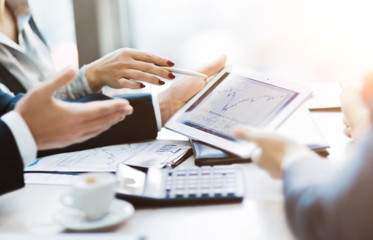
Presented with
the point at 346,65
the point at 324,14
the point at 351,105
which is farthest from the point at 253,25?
the point at 351,105

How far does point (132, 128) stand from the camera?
1.11 metres

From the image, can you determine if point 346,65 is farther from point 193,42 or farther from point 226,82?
point 226,82

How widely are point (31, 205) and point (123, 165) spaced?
176 millimetres

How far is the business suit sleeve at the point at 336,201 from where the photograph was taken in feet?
1.51

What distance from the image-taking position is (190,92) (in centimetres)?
118

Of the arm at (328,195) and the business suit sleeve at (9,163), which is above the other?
the arm at (328,195)

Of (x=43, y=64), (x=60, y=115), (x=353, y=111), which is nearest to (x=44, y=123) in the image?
(x=60, y=115)

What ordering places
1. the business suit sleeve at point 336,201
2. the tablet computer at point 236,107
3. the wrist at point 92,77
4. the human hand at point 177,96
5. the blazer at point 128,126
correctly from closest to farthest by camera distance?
the business suit sleeve at point 336,201
the tablet computer at point 236,107
the blazer at point 128,126
the human hand at point 177,96
the wrist at point 92,77

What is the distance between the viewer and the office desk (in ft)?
2.08

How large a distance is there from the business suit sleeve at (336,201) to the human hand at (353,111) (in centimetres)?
40

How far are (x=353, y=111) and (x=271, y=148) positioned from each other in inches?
15.3

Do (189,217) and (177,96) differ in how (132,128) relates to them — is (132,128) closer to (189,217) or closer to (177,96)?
(177,96)

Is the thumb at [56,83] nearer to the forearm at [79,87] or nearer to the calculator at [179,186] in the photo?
the calculator at [179,186]

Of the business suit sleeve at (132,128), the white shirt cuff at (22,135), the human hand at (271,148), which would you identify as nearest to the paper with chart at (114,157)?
the business suit sleeve at (132,128)
